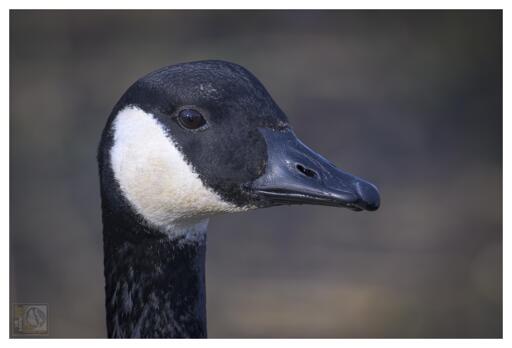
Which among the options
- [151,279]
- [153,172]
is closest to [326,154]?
[151,279]

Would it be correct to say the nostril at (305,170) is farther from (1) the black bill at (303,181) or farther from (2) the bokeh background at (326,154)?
(2) the bokeh background at (326,154)

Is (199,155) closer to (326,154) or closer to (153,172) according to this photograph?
(153,172)

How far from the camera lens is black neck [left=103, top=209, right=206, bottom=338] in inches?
103

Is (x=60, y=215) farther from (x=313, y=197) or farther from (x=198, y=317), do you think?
(x=313, y=197)

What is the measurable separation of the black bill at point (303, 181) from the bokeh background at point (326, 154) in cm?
190

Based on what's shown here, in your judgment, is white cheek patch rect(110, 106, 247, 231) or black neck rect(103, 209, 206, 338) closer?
white cheek patch rect(110, 106, 247, 231)

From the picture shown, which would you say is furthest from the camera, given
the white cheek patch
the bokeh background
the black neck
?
the bokeh background

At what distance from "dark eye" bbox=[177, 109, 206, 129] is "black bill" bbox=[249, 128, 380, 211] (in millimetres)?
223

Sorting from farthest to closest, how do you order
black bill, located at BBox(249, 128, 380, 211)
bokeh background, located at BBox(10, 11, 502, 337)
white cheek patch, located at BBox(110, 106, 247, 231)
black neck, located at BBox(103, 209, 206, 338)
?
bokeh background, located at BBox(10, 11, 502, 337) < black neck, located at BBox(103, 209, 206, 338) < white cheek patch, located at BBox(110, 106, 247, 231) < black bill, located at BBox(249, 128, 380, 211)

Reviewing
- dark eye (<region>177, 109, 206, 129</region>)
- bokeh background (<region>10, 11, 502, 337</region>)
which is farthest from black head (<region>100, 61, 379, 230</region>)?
bokeh background (<region>10, 11, 502, 337</region>)

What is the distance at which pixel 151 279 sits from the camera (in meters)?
2.65

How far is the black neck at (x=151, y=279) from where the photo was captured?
263 centimetres

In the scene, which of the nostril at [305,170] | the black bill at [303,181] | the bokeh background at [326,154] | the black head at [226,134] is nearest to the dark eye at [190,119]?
the black head at [226,134]

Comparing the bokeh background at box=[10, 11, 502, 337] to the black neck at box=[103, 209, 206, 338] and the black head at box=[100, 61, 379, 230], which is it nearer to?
the black neck at box=[103, 209, 206, 338]
